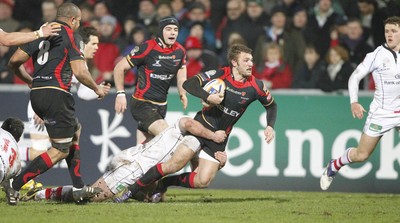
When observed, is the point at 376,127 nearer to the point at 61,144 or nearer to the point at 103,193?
the point at 103,193

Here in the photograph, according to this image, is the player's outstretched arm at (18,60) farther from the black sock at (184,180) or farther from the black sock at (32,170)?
the black sock at (184,180)

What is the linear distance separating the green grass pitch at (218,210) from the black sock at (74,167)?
0.30 m

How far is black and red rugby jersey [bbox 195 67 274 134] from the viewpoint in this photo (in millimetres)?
11859

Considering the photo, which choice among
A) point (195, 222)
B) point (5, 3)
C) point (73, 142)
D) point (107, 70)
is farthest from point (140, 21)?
point (195, 222)

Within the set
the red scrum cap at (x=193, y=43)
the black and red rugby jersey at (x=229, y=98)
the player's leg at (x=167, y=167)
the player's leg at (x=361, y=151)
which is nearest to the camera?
the player's leg at (x=167, y=167)

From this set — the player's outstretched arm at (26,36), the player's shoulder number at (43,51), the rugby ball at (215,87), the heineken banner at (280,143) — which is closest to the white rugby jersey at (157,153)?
the rugby ball at (215,87)

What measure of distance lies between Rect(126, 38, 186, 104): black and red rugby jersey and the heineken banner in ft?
6.90

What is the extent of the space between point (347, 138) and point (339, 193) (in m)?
0.88

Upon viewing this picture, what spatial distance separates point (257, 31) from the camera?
17031 mm

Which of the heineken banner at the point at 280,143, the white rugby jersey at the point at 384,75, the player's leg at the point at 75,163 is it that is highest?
the white rugby jersey at the point at 384,75

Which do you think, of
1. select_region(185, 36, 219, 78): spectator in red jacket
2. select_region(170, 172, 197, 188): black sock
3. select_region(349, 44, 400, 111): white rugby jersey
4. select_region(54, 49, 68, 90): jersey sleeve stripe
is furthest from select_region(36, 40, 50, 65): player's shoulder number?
select_region(185, 36, 219, 78): spectator in red jacket

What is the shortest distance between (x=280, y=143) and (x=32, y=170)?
4981 mm

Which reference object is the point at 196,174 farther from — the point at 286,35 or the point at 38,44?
the point at 286,35

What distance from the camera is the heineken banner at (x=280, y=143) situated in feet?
48.6
